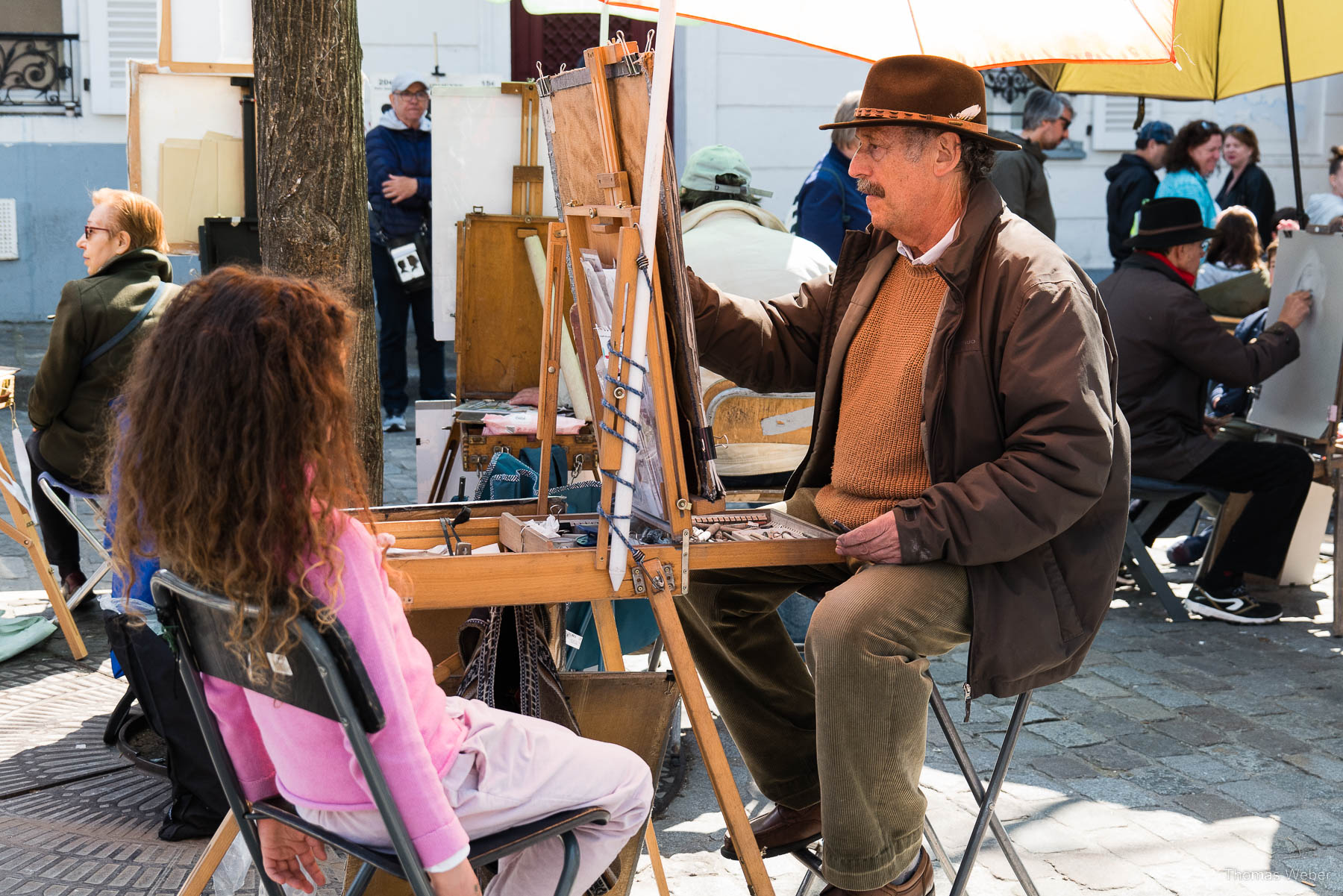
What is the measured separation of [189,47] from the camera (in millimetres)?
5336

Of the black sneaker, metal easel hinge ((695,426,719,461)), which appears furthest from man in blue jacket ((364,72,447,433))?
metal easel hinge ((695,426,719,461))

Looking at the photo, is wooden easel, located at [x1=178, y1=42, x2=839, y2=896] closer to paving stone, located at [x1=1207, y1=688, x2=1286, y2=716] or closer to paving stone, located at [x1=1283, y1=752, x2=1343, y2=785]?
paving stone, located at [x1=1283, y1=752, x2=1343, y2=785]

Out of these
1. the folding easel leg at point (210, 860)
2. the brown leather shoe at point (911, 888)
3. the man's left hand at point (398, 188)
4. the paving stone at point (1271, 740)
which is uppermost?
the man's left hand at point (398, 188)

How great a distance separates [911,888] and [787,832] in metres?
0.35

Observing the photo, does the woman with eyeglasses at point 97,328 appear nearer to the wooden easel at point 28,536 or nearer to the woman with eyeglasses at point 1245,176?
the wooden easel at point 28,536

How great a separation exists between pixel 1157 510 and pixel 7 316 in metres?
8.29

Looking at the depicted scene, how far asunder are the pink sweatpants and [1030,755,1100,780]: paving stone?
5.66ft

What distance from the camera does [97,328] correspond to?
402cm

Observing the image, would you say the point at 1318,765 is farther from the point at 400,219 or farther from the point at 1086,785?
the point at 400,219

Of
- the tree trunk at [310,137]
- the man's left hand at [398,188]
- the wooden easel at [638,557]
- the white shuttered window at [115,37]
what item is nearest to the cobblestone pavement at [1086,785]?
the wooden easel at [638,557]

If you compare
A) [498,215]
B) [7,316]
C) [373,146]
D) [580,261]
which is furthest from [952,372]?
[7,316]

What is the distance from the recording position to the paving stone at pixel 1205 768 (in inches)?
129

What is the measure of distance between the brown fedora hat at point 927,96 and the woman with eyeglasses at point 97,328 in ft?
8.01

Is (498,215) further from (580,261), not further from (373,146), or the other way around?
(373,146)
